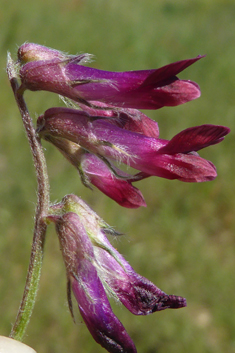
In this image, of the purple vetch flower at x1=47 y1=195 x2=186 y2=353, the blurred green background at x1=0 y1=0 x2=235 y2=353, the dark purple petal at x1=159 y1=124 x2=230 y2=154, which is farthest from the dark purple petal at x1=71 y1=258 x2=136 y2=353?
the dark purple petal at x1=159 y1=124 x2=230 y2=154

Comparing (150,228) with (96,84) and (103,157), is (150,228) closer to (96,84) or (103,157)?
(103,157)

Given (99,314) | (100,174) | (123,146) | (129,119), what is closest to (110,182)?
(100,174)

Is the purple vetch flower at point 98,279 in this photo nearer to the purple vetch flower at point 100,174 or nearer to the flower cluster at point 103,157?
the flower cluster at point 103,157

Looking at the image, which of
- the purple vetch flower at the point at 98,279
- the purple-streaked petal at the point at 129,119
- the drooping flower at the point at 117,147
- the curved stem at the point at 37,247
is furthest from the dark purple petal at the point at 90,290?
the purple-streaked petal at the point at 129,119

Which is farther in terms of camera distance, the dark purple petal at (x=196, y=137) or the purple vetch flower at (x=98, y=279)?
the purple vetch flower at (x=98, y=279)

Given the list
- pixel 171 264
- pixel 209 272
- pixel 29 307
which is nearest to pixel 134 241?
pixel 171 264

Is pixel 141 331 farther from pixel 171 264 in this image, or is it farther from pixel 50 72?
pixel 50 72
